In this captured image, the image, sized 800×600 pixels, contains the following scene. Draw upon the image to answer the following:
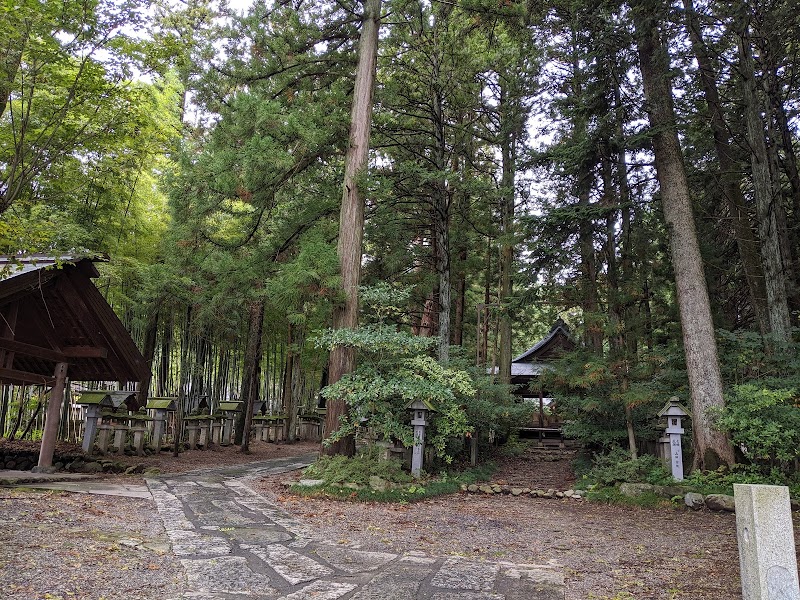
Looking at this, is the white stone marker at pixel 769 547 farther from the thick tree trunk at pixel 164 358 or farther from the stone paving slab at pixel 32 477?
the thick tree trunk at pixel 164 358

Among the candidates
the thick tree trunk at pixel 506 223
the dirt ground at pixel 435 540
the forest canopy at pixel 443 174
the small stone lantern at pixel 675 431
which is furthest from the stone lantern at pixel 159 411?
the small stone lantern at pixel 675 431

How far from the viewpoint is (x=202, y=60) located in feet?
33.1

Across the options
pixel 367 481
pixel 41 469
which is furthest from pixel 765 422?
pixel 41 469

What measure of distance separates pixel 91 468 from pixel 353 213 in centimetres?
580

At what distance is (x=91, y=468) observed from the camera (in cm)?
801

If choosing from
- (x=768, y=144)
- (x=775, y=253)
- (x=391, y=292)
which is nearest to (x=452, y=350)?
(x=391, y=292)

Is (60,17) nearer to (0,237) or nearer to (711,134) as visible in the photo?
(0,237)

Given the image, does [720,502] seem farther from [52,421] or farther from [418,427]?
[52,421]

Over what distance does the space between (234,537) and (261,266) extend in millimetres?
5492

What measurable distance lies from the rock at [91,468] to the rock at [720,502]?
884 cm

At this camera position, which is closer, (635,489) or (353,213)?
(635,489)

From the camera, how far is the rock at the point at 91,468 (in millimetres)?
7965

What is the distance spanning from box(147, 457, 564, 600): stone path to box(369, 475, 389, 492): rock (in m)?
1.95

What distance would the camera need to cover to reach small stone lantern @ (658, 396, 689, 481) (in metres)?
7.42
